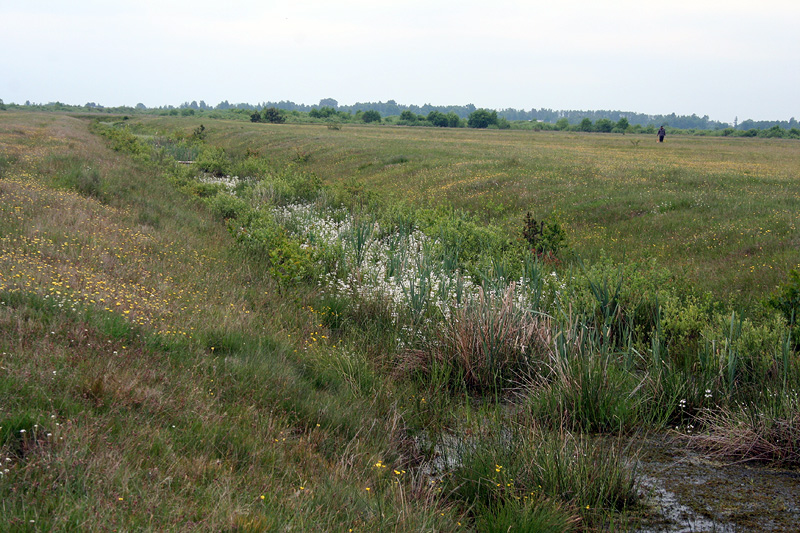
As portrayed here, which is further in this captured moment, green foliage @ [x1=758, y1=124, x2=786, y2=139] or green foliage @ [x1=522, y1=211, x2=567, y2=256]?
green foliage @ [x1=758, y1=124, x2=786, y2=139]

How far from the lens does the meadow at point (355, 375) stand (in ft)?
11.9

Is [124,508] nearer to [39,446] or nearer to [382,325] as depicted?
[39,446]

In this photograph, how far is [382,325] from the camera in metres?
8.06

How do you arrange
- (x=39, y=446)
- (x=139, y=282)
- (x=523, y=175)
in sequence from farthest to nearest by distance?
(x=523, y=175) → (x=139, y=282) → (x=39, y=446)

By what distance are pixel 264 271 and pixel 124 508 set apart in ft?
24.4

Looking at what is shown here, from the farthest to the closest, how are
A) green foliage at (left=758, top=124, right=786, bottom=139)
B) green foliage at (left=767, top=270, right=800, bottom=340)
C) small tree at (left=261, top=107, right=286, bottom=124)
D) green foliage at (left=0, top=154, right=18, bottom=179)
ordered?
small tree at (left=261, top=107, right=286, bottom=124) → green foliage at (left=758, top=124, right=786, bottom=139) → green foliage at (left=0, top=154, right=18, bottom=179) → green foliage at (left=767, top=270, right=800, bottom=340)

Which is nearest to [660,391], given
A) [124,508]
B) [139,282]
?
[124,508]

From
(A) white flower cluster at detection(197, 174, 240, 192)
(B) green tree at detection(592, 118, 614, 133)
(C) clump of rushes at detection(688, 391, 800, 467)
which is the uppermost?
(B) green tree at detection(592, 118, 614, 133)

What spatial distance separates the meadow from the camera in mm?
3617

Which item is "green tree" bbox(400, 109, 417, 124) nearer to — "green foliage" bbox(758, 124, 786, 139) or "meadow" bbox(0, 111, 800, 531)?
"green foliage" bbox(758, 124, 786, 139)

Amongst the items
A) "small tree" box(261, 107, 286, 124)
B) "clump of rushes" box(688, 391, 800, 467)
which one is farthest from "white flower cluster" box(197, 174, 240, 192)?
"small tree" box(261, 107, 286, 124)

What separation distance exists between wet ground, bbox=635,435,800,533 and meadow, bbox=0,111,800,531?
14cm

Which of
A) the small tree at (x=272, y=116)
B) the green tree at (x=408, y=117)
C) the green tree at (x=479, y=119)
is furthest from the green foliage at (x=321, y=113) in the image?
the green tree at (x=479, y=119)

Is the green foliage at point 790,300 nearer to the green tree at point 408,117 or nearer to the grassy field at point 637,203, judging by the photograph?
the grassy field at point 637,203
